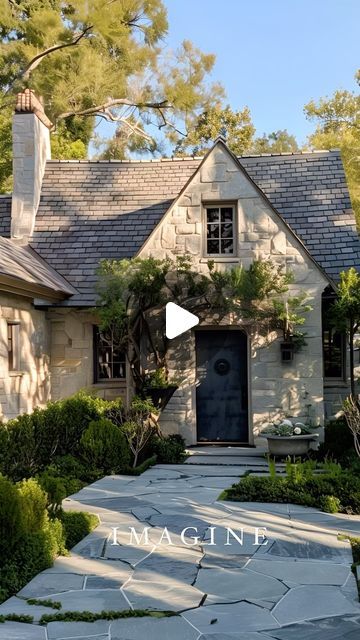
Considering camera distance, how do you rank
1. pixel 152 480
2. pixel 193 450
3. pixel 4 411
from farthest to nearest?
pixel 193 450 → pixel 4 411 → pixel 152 480

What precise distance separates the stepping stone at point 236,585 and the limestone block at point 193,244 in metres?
7.61

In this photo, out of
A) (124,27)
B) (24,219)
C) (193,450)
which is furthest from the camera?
(124,27)

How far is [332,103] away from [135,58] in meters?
9.83

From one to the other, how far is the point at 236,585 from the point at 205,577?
30 cm

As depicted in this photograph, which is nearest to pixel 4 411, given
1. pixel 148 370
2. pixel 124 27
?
pixel 148 370

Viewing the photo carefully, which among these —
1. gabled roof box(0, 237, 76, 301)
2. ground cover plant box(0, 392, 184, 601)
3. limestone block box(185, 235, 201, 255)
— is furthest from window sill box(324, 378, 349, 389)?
gabled roof box(0, 237, 76, 301)

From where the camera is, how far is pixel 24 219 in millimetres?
14594

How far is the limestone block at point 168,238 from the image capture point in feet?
40.2

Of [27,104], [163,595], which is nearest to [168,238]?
[27,104]

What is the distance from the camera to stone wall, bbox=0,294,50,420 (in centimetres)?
1091

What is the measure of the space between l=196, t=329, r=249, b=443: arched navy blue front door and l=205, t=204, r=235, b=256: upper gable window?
1.59m

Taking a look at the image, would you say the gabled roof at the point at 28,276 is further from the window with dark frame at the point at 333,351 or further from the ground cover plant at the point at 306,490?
the window with dark frame at the point at 333,351

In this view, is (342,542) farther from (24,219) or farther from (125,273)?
(24,219)

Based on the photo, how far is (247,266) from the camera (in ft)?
39.8
